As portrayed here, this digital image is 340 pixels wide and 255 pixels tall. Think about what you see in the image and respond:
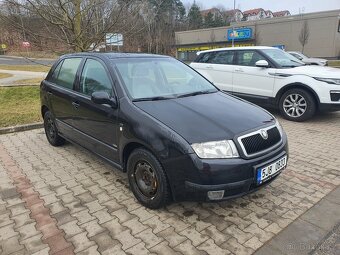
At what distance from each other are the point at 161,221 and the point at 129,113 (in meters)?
1.17

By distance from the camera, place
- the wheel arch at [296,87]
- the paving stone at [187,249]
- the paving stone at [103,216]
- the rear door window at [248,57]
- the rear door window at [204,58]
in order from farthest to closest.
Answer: the rear door window at [204,58] → the rear door window at [248,57] → the wheel arch at [296,87] → the paving stone at [103,216] → the paving stone at [187,249]

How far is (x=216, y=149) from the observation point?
2.72 m

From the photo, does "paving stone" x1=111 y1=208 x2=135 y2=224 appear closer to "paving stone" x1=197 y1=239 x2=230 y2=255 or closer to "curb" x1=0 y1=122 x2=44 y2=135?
"paving stone" x1=197 y1=239 x2=230 y2=255

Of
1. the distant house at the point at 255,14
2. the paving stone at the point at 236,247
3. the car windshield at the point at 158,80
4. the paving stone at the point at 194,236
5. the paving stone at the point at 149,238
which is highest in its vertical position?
the distant house at the point at 255,14

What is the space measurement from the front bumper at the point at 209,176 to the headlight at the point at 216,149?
5cm

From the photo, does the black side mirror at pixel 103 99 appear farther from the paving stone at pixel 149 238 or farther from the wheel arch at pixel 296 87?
the wheel arch at pixel 296 87

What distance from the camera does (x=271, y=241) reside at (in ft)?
8.91

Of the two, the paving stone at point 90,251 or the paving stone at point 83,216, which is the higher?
the paving stone at point 83,216

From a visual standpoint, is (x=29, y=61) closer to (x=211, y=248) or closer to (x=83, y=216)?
(x=83, y=216)

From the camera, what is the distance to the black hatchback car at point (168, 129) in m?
2.73

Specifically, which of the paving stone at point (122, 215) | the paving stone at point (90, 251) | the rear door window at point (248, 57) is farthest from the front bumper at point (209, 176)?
the rear door window at point (248, 57)

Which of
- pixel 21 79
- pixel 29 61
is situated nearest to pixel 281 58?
pixel 29 61

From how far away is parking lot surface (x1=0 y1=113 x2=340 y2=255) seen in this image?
269cm

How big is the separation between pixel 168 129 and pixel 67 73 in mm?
2518
